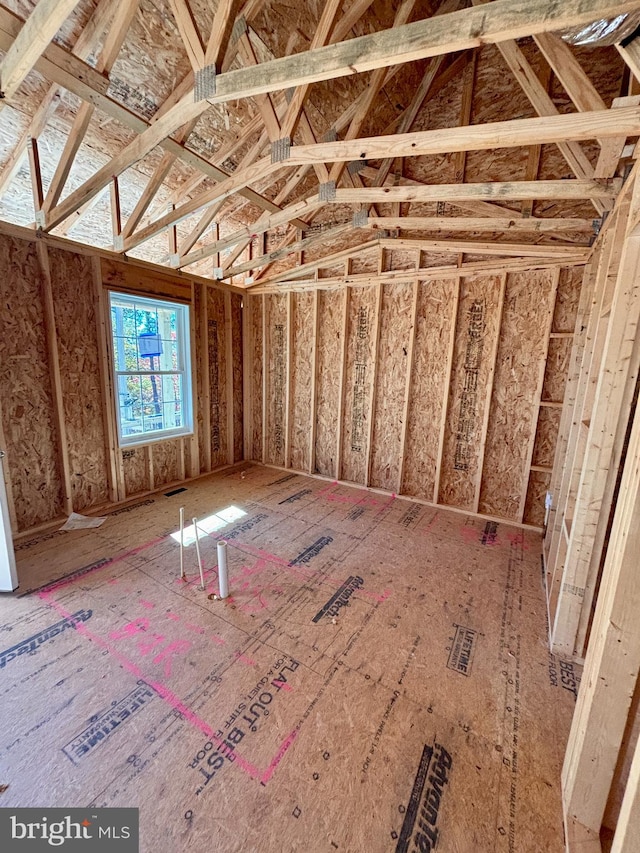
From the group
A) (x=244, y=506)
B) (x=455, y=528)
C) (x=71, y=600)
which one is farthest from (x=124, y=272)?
(x=455, y=528)

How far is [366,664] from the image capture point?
7.05 feet

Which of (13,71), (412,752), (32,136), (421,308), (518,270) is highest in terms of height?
(32,136)

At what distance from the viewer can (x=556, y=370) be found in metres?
3.79

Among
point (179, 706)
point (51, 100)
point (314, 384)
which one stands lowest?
point (179, 706)

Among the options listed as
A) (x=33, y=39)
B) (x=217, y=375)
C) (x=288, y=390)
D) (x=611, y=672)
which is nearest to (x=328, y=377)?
(x=288, y=390)

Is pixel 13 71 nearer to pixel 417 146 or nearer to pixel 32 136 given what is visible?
pixel 32 136

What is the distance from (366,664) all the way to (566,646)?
1.38m

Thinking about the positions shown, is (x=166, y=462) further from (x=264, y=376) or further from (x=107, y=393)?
(x=264, y=376)

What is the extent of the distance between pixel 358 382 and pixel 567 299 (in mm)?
2632

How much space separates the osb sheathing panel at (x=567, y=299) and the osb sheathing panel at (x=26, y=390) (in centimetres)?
555

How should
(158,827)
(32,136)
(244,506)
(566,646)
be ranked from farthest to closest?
(244,506) → (32,136) → (566,646) → (158,827)

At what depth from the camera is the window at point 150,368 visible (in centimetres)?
433

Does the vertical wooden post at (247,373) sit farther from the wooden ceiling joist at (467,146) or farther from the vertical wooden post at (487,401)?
the vertical wooden post at (487,401)

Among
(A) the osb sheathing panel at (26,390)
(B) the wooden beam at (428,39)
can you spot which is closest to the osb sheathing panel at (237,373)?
(A) the osb sheathing panel at (26,390)
